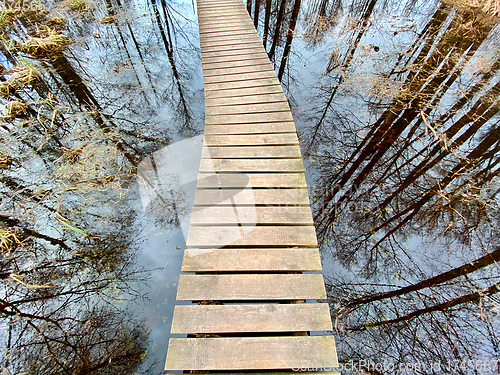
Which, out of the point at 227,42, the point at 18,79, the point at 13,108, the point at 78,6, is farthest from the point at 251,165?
the point at 78,6

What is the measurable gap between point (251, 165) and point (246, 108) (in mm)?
946

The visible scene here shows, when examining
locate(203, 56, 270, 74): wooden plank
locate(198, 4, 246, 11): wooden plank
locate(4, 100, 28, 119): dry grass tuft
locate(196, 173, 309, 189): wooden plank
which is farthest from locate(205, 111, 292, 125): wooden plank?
locate(198, 4, 246, 11): wooden plank

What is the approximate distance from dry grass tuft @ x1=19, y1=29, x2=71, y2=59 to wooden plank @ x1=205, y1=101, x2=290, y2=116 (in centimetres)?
379

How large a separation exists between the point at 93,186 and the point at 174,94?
1933mm

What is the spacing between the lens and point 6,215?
7.00ft

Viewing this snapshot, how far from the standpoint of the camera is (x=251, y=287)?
1584mm

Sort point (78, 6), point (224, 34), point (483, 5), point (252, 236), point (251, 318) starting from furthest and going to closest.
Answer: point (78, 6), point (483, 5), point (224, 34), point (252, 236), point (251, 318)

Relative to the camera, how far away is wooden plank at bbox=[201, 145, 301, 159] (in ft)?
7.79

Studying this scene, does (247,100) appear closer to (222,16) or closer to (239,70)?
(239,70)

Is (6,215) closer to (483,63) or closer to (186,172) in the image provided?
(186,172)

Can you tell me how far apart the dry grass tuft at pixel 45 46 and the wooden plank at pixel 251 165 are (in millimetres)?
4381

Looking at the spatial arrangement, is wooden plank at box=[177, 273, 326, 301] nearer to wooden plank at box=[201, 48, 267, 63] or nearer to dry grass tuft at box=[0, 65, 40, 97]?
wooden plank at box=[201, 48, 267, 63]

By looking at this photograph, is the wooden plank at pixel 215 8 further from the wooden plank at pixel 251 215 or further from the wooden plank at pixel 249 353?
the wooden plank at pixel 249 353

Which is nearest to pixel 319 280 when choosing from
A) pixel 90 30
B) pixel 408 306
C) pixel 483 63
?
pixel 408 306
